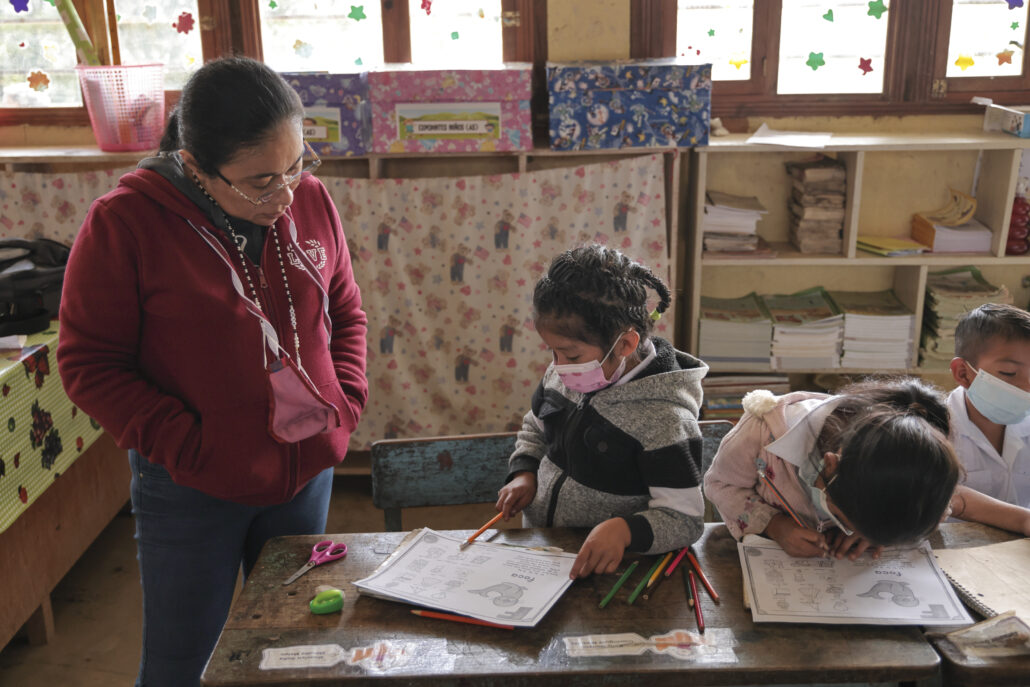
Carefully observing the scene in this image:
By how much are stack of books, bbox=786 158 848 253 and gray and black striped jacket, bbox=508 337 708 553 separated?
178 centimetres

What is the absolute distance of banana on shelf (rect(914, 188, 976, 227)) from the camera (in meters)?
3.35

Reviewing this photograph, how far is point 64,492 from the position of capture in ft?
9.36

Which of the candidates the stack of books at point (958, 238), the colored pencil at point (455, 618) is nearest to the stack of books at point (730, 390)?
the stack of books at point (958, 238)

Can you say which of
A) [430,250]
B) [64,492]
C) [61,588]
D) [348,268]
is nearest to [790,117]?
[430,250]

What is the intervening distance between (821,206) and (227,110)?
2389 mm

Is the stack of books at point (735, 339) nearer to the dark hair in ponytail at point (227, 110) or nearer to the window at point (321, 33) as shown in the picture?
the window at point (321, 33)

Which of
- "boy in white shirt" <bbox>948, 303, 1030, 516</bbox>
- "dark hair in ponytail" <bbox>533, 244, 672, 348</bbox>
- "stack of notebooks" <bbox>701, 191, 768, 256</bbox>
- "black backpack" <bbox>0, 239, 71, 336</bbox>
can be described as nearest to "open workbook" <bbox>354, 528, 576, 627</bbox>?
"dark hair in ponytail" <bbox>533, 244, 672, 348</bbox>

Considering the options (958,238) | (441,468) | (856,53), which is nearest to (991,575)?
(441,468)

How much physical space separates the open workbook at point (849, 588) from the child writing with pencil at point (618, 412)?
0.48 feet

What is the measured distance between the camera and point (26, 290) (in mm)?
2803

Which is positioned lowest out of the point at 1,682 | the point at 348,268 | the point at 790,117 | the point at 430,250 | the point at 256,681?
the point at 1,682

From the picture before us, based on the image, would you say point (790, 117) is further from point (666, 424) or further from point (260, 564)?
point (260, 564)

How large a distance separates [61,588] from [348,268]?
6.09 ft

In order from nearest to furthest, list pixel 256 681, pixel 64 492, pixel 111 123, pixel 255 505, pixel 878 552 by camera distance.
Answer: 1. pixel 256 681
2. pixel 878 552
3. pixel 255 505
4. pixel 64 492
5. pixel 111 123
